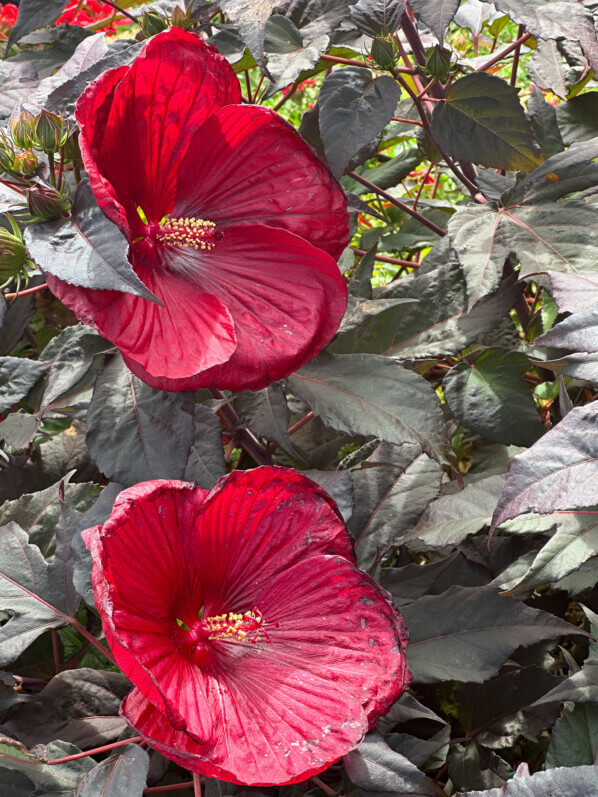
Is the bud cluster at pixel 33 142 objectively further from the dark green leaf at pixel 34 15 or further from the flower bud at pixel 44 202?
the dark green leaf at pixel 34 15

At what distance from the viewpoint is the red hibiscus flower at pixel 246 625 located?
636 mm

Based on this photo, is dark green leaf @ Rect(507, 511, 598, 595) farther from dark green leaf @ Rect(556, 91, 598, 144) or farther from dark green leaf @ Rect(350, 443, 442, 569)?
dark green leaf @ Rect(556, 91, 598, 144)

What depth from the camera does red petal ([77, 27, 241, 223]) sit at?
25.5 inches

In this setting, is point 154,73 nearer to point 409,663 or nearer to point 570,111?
point 409,663

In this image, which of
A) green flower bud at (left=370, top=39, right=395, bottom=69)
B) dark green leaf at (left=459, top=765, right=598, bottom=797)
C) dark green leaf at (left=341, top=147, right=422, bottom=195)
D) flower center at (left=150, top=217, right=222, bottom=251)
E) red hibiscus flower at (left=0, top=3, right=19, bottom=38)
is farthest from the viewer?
red hibiscus flower at (left=0, top=3, right=19, bottom=38)

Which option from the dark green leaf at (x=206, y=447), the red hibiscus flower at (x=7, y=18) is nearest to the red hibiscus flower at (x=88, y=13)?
the red hibiscus flower at (x=7, y=18)

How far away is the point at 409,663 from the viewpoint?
0.82 meters

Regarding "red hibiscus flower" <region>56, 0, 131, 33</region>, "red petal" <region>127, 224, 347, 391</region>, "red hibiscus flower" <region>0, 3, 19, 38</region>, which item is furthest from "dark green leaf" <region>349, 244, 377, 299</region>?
"red hibiscus flower" <region>0, 3, 19, 38</region>

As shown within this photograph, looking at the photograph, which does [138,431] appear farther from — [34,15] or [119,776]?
[34,15]

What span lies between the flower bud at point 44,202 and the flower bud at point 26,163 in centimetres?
3

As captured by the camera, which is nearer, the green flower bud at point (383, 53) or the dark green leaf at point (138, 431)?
the dark green leaf at point (138, 431)

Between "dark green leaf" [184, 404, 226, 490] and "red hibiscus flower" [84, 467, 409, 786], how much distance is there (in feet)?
0.39

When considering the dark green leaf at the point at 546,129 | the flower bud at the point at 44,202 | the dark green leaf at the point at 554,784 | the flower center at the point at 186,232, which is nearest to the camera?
the dark green leaf at the point at 554,784

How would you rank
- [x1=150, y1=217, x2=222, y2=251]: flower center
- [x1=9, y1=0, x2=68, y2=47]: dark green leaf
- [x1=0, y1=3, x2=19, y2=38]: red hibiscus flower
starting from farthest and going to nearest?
[x1=0, y1=3, x2=19, y2=38]: red hibiscus flower < [x1=9, y1=0, x2=68, y2=47]: dark green leaf < [x1=150, y1=217, x2=222, y2=251]: flower center
